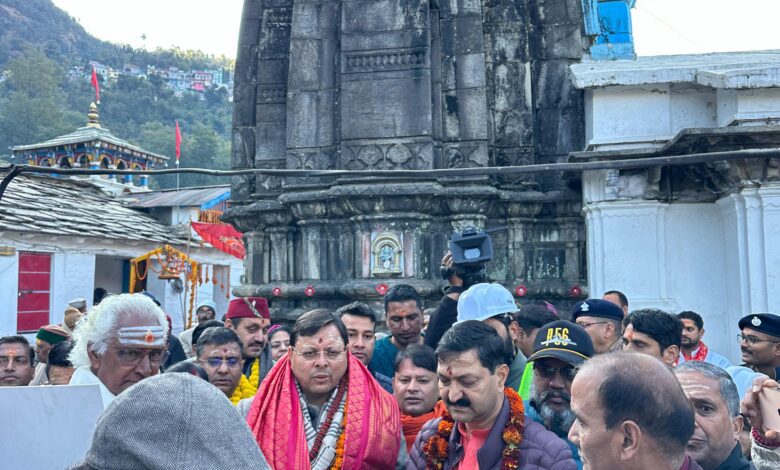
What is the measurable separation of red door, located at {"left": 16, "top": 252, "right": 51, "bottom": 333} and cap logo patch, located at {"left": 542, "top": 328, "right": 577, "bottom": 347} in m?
15.3

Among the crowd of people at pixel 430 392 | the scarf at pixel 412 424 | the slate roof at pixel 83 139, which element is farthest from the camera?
the slate roof at pixel 83 139

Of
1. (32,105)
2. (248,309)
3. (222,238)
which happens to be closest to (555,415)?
(248,309)

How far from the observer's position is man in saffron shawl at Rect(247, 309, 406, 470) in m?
3.73

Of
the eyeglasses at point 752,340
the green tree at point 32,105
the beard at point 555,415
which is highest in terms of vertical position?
the green tree at point 32,105

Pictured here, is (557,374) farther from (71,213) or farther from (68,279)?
(71,213)

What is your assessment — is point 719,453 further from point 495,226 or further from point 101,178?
point 101,178

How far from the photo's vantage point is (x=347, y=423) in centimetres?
384

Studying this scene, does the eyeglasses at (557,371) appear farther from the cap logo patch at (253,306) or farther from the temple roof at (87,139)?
the temple roof at (87,139)

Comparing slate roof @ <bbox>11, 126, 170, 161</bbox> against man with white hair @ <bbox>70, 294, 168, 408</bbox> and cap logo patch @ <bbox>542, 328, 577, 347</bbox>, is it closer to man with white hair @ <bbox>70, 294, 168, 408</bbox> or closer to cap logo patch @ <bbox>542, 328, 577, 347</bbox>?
man with white hair @ <bbox>70, 294, 168, 408</bbox>

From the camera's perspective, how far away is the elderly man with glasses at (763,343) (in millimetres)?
5062

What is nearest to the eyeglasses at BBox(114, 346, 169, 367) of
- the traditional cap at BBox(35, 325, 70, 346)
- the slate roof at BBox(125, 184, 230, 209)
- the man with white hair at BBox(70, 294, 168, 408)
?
the man with white hair at BBox(70, 294, 168, 408)

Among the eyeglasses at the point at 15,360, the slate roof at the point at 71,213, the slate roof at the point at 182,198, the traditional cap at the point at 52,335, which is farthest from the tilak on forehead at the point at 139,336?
the slate roof at the point at 182,198

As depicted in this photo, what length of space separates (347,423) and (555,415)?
0.95 metres

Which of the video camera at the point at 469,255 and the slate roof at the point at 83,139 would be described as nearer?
the video camera at the point at 469,255
